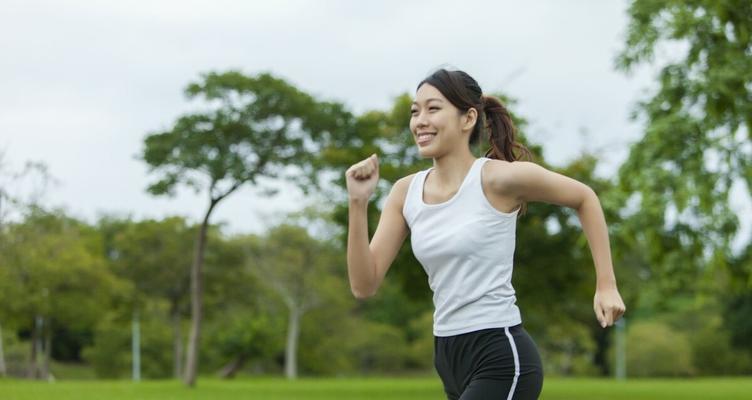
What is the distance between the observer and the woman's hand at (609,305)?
3.56 m

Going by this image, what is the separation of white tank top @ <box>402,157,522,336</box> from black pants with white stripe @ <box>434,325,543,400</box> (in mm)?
40

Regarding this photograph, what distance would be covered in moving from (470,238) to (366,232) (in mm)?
375

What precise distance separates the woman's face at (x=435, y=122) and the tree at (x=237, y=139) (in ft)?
85.3

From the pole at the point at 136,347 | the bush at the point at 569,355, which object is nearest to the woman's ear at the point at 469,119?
the pole at the point at 136,347

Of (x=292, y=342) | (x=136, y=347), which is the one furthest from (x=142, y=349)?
(x=292, y=342)

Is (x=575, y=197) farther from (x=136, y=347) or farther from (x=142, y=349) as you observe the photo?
(x=142, y=349)

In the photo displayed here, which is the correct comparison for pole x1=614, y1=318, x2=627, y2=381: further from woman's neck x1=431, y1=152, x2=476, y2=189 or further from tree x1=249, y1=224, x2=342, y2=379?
woman's neck x1=431, y1=152, x2=476, y2=189

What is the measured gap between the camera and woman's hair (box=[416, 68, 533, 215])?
12.6ft

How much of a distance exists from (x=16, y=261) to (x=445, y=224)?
42.8 m

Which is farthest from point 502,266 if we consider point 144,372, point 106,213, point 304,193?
point 106,213

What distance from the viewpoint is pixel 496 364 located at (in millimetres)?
3711

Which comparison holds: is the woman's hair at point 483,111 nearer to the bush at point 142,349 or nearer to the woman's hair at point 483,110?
the woman's hair at point 483,110

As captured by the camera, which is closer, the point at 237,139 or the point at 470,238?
the point at 470,238

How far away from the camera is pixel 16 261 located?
144 ft
